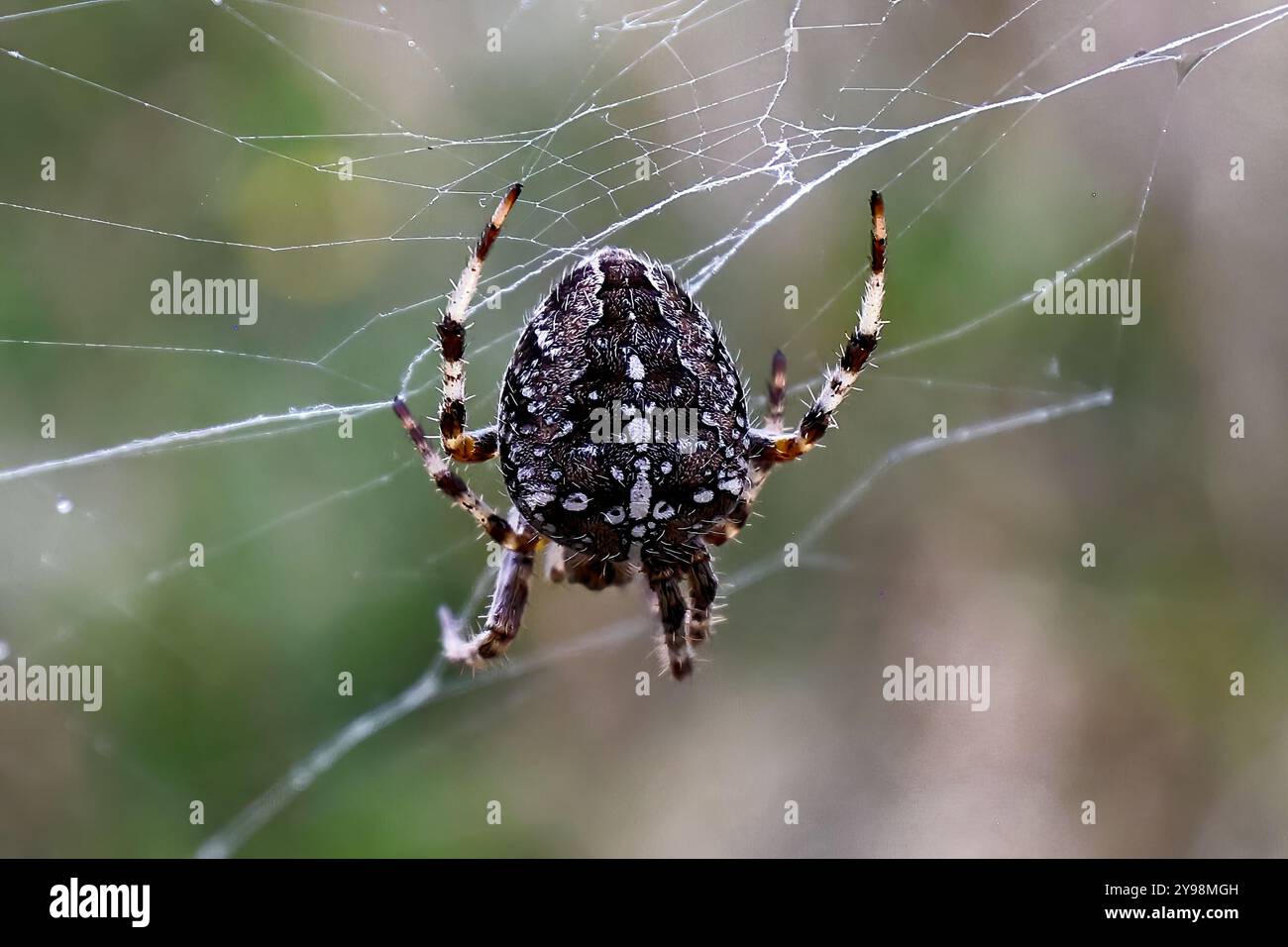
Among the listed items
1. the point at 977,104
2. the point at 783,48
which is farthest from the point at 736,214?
the point at 977,104

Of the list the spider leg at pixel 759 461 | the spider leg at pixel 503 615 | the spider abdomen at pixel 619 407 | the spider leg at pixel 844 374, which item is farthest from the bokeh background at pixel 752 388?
the spider abdomen at pixel 619 407

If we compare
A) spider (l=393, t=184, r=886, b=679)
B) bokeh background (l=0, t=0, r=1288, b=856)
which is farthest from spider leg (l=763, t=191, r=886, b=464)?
bokeh background (l=0, t=0, r=1288, b=856)

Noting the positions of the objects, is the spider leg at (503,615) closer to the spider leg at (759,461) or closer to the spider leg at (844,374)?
the spider leg at (759,461)

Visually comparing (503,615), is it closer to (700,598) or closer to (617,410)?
(700,598)

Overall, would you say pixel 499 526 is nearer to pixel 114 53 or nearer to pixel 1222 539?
pixel 114 53

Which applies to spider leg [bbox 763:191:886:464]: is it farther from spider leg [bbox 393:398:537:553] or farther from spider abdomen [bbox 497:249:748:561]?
spider leg [bbox 393:398:537:553]

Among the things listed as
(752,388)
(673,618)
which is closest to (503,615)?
(673,618)
